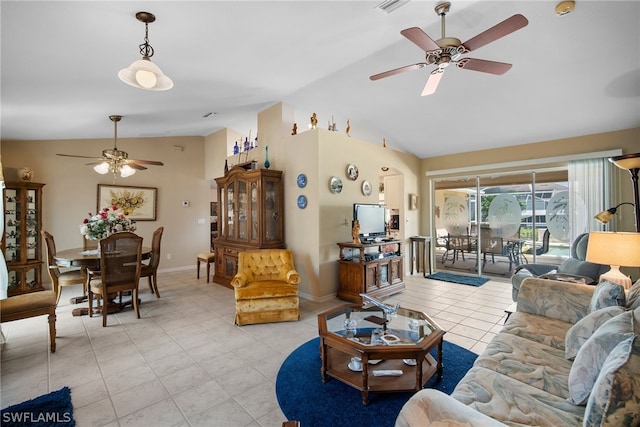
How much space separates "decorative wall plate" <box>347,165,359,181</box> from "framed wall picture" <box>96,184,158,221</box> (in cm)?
423

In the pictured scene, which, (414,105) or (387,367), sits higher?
(414,105)

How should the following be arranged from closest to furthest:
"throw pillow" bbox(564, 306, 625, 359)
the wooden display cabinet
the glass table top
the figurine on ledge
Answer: "throw pillow" bbox(564, 306, 625, 359) < the glass table top < the wooden display cabinet < the figurine on ledge

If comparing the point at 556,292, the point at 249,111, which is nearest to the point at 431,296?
the point at 556,292

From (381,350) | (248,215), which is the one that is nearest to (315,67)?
(248,215)

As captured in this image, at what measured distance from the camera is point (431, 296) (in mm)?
4590

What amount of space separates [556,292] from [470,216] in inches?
154

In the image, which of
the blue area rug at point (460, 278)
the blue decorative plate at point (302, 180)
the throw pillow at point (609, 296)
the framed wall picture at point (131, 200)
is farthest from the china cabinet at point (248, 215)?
the throw pillow at point (609, 296)

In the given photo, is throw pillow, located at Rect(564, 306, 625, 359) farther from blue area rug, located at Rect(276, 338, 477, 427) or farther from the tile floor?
the tile floor

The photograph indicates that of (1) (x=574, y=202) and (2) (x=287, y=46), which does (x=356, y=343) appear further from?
(1) (x=574, y=202)

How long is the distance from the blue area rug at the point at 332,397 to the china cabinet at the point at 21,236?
4.85 metres

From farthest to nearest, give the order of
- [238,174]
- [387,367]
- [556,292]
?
[238,174] → [556,292] → [387,367]

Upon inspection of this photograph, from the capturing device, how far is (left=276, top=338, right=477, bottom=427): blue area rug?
1839 millimetres

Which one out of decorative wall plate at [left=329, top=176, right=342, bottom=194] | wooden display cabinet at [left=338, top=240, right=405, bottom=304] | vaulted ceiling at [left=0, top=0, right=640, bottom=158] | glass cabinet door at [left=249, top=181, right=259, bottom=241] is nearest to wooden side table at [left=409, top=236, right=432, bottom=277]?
wooden display cabinet at [left=338, top=240, right=405, bottom=304]

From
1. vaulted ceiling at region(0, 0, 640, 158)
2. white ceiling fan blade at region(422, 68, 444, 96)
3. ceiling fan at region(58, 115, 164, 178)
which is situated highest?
vaulted ceiling at region(0, 0, 640, 158)
